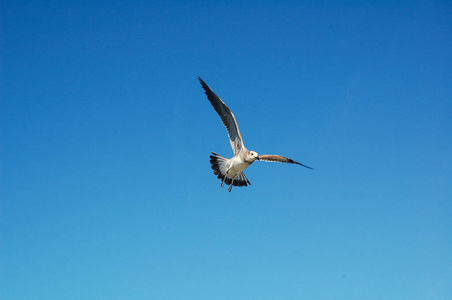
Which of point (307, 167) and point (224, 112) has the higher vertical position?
point (224, 112)

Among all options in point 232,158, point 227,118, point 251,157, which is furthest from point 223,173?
point 227,118

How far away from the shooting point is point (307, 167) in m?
11.4

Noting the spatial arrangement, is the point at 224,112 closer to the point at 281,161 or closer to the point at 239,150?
the point at 239,150

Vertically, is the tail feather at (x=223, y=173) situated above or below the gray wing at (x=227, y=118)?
→ below

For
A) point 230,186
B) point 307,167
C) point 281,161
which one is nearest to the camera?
point 307,167

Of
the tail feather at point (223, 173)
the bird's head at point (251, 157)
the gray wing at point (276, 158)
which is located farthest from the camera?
the tail feather at point (223, 173)

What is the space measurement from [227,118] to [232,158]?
149 centimetres

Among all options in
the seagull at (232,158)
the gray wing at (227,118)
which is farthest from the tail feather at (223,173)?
the gray wing at (227,118)

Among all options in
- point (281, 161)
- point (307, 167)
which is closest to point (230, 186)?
point (281, 161)

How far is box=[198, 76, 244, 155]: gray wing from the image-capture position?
41.3ft

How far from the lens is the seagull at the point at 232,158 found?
1258 cm

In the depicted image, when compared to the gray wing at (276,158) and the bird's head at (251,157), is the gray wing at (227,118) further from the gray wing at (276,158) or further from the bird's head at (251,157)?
the gray wing at (276,158)

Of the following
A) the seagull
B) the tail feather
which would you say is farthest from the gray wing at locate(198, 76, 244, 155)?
the tail feather

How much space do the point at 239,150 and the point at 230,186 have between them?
1.38m
